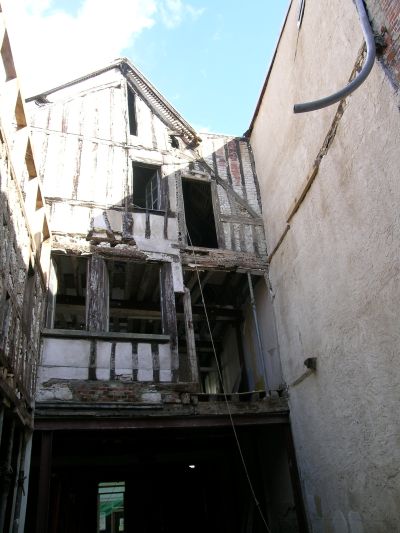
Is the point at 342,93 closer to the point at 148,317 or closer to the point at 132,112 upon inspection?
the point at 148,317

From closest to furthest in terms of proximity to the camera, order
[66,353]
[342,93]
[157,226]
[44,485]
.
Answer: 1. [342,93]
2. [44,485]
3. [66,353]
4. [157,226]

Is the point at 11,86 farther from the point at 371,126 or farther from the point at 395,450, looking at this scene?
the point at 395,450

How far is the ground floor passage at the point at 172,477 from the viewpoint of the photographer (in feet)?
22.0

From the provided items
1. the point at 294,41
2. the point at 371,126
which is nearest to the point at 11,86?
the point at 371,126

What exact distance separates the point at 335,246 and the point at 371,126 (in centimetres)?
159

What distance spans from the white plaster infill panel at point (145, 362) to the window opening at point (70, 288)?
1.99m

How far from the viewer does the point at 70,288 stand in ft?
30.6

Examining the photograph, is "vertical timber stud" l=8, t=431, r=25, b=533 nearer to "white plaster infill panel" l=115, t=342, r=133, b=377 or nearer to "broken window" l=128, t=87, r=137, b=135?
"white plaster infill panel" l=115, t=342, r=133, b=377

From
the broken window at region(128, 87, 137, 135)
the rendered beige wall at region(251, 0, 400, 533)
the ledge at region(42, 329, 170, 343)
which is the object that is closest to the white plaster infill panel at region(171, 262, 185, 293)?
the ledge at region(42, 329, 170, 343)

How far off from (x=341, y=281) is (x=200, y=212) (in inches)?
187

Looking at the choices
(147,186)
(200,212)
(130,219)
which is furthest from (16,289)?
(200,212)

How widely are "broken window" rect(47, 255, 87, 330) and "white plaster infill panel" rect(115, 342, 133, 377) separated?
1641mm

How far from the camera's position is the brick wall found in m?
4.29

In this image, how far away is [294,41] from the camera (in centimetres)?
721
